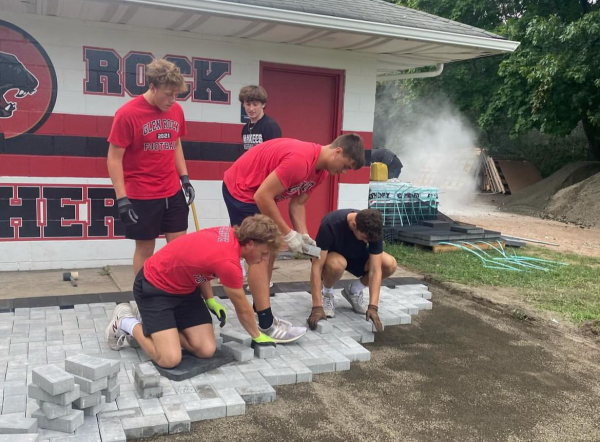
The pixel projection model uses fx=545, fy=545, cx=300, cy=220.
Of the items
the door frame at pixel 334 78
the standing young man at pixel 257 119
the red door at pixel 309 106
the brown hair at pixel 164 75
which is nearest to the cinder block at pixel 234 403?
the brown hair at pixel 164 75

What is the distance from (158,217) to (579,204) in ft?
41.6

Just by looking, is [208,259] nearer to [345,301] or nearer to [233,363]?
[233,363]

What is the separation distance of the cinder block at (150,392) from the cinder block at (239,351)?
0.68 metres

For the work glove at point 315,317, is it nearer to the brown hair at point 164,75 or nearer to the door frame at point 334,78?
the brown hair at point 164,75

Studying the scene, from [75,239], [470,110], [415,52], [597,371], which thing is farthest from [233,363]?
[470,110]

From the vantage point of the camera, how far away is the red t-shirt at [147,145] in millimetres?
4051

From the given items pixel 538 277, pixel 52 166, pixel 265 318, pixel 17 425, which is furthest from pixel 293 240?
pixel 538 277

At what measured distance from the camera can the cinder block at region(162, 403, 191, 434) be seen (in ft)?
9.34

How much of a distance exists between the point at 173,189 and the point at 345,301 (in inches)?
80.6

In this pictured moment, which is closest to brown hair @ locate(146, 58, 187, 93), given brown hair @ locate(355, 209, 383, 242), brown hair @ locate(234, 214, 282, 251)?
brown hair @ locate(234, 214, 282, 251)

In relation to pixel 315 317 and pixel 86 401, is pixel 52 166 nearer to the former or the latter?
pixel 315 317

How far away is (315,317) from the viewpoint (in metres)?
4.45

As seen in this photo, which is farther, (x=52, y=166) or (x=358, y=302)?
(x=52, y=166)

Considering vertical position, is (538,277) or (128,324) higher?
(128,324)
